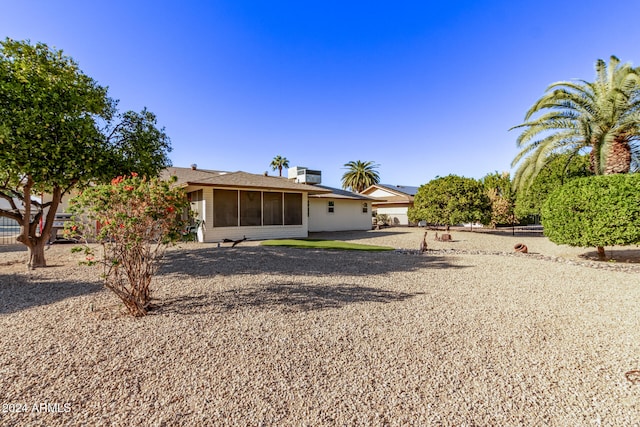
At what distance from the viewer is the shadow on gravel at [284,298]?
484 cm

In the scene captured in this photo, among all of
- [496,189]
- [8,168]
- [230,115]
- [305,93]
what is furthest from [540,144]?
[496,189]

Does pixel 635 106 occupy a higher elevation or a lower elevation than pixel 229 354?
higher

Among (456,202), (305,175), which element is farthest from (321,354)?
(305,175)

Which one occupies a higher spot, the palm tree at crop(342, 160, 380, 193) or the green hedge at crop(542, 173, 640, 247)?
the palm tree at crop(342, 160, 380, 193)

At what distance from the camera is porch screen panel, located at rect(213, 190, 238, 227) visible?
14.6m

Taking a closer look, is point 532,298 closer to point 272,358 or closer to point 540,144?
point 272,358

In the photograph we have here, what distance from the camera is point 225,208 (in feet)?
48.6

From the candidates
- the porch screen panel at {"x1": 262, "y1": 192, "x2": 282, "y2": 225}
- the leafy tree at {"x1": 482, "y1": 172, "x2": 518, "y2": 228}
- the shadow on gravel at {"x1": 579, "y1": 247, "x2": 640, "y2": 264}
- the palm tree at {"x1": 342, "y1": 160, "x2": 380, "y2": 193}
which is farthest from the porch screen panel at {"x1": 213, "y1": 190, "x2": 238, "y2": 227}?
the palm tree at {"x1": 342, "y1": 160, "x2": 380, "y2": 193}

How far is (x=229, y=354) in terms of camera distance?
3230 mm

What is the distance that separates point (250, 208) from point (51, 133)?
30.2 feet

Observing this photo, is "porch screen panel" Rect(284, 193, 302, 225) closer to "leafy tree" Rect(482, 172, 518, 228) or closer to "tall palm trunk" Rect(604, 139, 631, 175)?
"tall palm trunk" Rect(604, 139, 631, 175)

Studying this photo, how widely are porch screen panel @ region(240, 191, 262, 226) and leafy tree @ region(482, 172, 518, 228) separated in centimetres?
1911

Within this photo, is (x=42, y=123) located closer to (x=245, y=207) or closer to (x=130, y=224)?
(x=130, y=224)

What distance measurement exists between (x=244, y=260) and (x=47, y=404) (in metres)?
6.81
